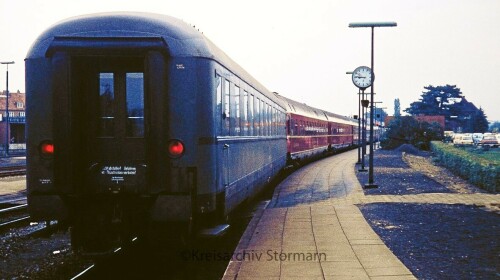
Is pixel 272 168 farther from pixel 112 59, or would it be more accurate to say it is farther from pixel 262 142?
pixel 112 59

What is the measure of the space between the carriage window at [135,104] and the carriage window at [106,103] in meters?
0.22

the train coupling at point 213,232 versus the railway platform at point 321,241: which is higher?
the train coupling at point 213,232

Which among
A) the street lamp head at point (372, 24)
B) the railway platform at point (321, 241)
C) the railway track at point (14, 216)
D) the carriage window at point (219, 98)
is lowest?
the railway track at point (14, 216)

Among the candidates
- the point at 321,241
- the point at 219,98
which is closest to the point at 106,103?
the point at 219,98

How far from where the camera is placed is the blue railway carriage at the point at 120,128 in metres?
7.05

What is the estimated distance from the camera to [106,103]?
7375mm

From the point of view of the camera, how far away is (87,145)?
24.0 ft

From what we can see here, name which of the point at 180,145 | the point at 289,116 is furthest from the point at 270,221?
the point at 289,116

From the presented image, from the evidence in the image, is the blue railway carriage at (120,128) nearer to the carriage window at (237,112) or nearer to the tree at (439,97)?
the carriage window at (237,112)

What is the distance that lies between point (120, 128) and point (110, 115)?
213 millimetres

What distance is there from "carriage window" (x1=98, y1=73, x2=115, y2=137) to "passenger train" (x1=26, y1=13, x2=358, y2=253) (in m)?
0.01

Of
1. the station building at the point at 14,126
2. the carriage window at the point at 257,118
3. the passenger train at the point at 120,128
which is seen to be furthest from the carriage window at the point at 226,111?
the station building at the point at 14,126

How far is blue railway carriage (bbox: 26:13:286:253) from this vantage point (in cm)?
705

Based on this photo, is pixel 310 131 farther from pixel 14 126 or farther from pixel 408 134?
pixel 14 126
